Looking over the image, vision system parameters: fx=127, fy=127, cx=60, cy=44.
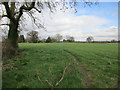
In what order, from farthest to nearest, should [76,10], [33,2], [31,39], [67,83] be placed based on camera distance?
[31,39]
[33,2]
[76,10]
[67,83]

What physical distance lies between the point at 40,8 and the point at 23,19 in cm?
391

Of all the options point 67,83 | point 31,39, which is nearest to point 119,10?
point 67,83

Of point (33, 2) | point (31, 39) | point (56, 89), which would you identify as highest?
point (33, 2)

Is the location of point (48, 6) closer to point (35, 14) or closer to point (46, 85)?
point (35, 14)

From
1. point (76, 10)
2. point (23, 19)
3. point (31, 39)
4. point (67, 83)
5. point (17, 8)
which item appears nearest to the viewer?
point (67, 83)

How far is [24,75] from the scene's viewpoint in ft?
25.7

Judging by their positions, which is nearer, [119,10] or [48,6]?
[119,10]

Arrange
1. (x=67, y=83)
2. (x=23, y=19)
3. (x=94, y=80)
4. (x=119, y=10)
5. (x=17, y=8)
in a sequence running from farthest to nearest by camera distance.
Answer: (x=23, y=19)
(x=17, y=8)
(x=119, y=10)
(x=94, y=80)
(x=67, y=83)

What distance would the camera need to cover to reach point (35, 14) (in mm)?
18672

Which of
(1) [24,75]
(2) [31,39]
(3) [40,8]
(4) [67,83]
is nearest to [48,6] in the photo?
(3) [40,8]

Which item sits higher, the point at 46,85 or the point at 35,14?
the point at 35,14

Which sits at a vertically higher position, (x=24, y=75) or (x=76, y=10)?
(x=76, y=10)

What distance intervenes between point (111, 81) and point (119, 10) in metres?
7.05

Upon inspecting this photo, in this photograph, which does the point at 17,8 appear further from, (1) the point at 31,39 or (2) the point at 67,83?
(1) the point at 31,39
